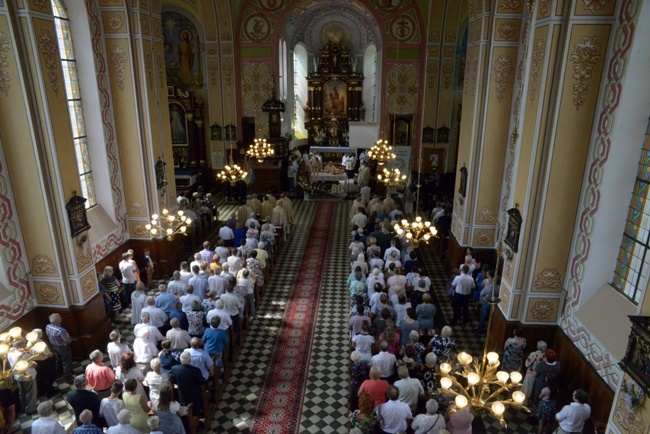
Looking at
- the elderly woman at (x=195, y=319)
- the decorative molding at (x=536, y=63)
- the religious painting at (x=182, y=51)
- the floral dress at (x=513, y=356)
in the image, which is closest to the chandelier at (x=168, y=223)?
the elderly woman at (x=195, y=319)

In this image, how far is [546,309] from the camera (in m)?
8.36

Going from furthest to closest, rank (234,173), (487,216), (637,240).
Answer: (234,173) → (487,216) → (637,240)

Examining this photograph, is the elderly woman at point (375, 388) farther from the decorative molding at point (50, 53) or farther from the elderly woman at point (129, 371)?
the decorative molding at point (50, 53)

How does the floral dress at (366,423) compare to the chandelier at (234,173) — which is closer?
the floral dress at (366,423)

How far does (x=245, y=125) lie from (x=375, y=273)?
13907 millimetres

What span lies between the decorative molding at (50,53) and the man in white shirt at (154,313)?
4073 mm

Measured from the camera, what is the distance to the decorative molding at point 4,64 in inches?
297

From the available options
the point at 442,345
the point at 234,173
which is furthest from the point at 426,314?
the point at 234,173

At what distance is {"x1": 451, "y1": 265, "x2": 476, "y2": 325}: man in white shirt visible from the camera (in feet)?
33.1

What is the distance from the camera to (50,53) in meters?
8.10

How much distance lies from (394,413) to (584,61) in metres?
5.94

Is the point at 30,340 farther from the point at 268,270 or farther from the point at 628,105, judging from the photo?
the point at 628,105

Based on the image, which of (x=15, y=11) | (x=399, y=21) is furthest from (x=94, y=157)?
(x=399, y=21)

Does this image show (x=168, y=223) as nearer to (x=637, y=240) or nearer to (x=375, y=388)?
(x=375, y=388)
